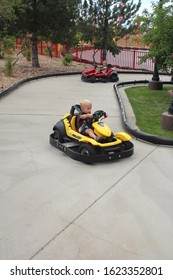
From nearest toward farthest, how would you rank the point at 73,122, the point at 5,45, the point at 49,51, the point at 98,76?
1. the point at 73,122
2. the point at 98,76
3. the point at 5,45
4. the point at 49,51

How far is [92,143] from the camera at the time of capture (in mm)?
5664

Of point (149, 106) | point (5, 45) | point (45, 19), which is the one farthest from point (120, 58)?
point (149, 106)

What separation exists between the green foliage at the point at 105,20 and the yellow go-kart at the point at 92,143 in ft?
46.9

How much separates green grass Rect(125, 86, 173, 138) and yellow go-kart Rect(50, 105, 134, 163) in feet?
5.60

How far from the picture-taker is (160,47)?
1004 centimetres

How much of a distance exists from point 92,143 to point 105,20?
15779mm

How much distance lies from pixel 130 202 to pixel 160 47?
681cm

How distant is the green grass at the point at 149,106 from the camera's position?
7.85m

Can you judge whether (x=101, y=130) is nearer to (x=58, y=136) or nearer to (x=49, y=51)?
(x=58, y=136)

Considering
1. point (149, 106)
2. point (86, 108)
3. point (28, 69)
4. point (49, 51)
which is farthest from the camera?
point (49, 51)

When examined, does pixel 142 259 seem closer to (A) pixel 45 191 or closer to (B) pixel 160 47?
(A) pixel 45 191

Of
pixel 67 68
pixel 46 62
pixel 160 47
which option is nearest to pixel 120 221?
pixel 160 47

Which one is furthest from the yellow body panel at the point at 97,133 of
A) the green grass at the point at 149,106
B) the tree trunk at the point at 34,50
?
the tree trunk at the point at 34,50

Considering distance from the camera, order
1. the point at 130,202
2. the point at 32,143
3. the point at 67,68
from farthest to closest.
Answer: the point at 67,68 < the point at 32,143 < the point at 130,202
